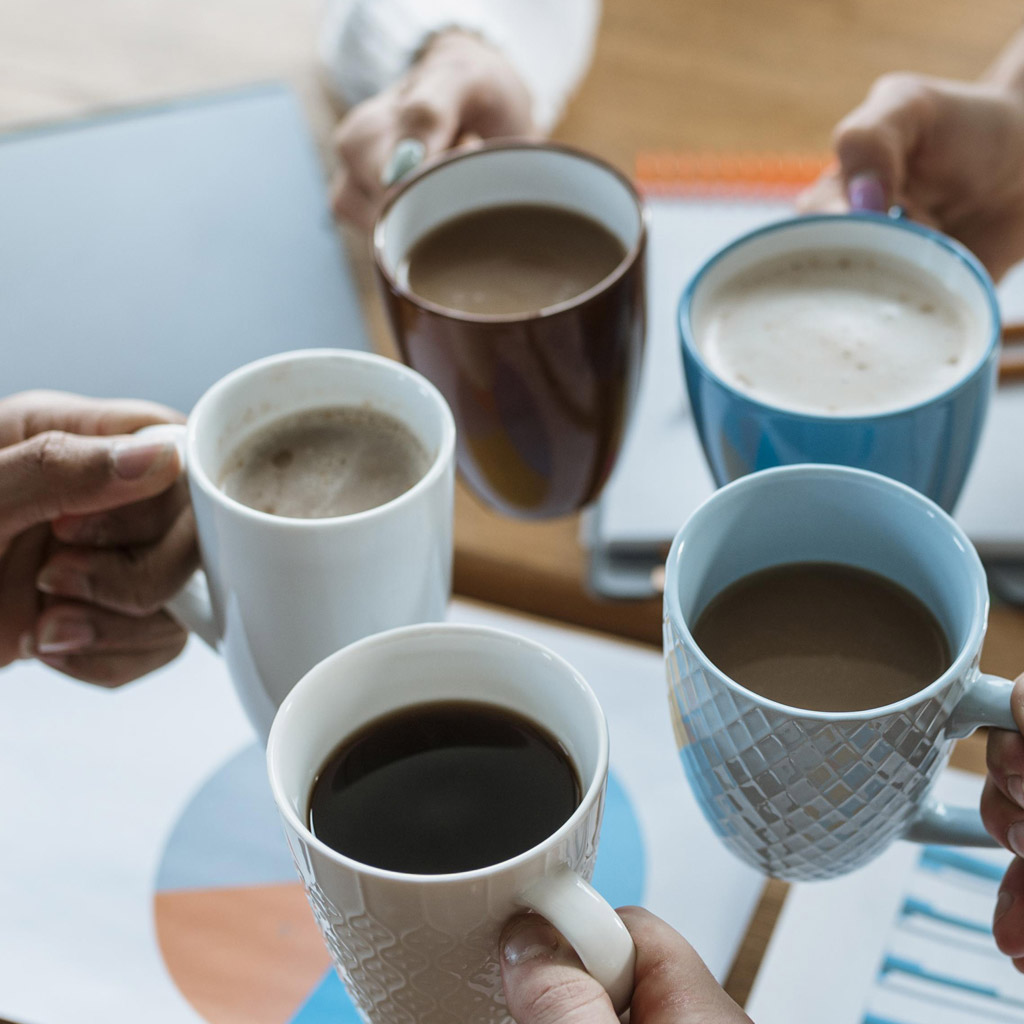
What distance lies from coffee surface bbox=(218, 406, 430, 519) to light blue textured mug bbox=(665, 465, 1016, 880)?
16 cm

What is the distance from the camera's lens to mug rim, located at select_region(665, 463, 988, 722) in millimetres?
414

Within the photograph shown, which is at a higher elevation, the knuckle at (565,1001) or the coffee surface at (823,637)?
the coffee surface at (823,637)

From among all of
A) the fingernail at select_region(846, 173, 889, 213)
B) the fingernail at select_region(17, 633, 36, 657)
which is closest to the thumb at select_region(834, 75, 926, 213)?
the fingernail at select_region(846, 173, 889, 213)

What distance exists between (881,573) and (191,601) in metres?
0.33

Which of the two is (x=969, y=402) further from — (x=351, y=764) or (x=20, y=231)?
(x=20, y=231)

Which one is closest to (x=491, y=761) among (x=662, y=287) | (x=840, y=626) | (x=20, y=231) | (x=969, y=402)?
(x=840, y=626)

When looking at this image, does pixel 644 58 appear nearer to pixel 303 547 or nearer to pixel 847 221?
pixel 847 221

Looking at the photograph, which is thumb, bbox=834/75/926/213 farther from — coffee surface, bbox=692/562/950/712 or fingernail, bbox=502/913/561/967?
fingernail, bbox=502/913/561/967

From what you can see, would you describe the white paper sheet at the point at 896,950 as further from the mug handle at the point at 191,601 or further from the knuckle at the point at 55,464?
the knuckle at the point at 55,464

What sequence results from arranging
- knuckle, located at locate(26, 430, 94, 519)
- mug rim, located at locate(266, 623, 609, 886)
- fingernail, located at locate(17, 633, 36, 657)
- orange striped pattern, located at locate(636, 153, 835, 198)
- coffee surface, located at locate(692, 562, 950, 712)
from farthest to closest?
orange striped pattern, located at locate(636, 153, 835, 198) → fingernail, located at locate(17, 633, 36, 657) → knuckle, located at locate(26, 430, 94, 519) → coffee surface, located at locate(692, 562, 950, 712) → mug rim, located at locate(266, 623, 609, 886)

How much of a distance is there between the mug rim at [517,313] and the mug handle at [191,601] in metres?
0.13

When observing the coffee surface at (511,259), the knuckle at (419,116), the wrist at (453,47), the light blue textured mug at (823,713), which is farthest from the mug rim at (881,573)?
the wrist at (453,47)

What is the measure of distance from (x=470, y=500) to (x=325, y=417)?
0.23 meters

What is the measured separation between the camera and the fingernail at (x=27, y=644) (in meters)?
0.70
